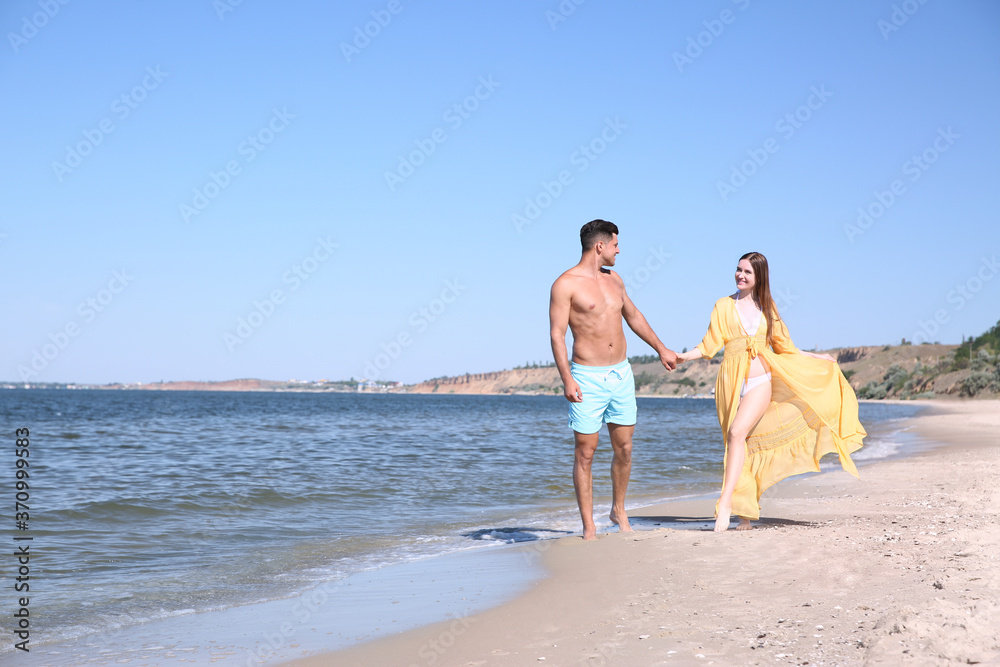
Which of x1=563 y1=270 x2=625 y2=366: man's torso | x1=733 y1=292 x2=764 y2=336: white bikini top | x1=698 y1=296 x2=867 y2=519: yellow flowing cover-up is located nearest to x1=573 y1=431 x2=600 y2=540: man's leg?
x1=563 y1=270 x2=625 y2=366: man's torso

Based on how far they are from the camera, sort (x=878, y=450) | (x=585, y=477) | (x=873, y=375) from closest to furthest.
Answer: (x=585, y=477)
(x=878, y=450)
(x=873, y=375)

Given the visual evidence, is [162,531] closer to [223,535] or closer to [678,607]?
[223,535]

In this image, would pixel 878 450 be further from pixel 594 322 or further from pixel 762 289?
pixel 594 322

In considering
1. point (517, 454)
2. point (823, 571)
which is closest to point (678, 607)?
point (823, 571)

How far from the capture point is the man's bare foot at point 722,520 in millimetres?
5211

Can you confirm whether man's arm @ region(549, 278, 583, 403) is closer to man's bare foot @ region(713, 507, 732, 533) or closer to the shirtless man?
the shirtless man

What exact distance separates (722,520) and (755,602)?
1.95 m

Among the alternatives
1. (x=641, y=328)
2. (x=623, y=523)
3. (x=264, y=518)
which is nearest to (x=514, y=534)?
(x=623, y=523)

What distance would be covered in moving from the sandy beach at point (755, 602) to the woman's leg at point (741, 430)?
0.35 metres

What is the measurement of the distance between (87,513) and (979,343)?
7602cm

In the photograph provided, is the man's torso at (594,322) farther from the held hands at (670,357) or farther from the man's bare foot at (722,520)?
the man's bare foot at (722,520)

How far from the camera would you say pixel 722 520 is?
17.2ft

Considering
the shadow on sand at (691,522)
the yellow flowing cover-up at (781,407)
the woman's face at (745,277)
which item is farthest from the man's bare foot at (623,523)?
the woman's face at (745,277)

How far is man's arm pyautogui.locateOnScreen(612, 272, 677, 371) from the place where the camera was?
18.3 feet
